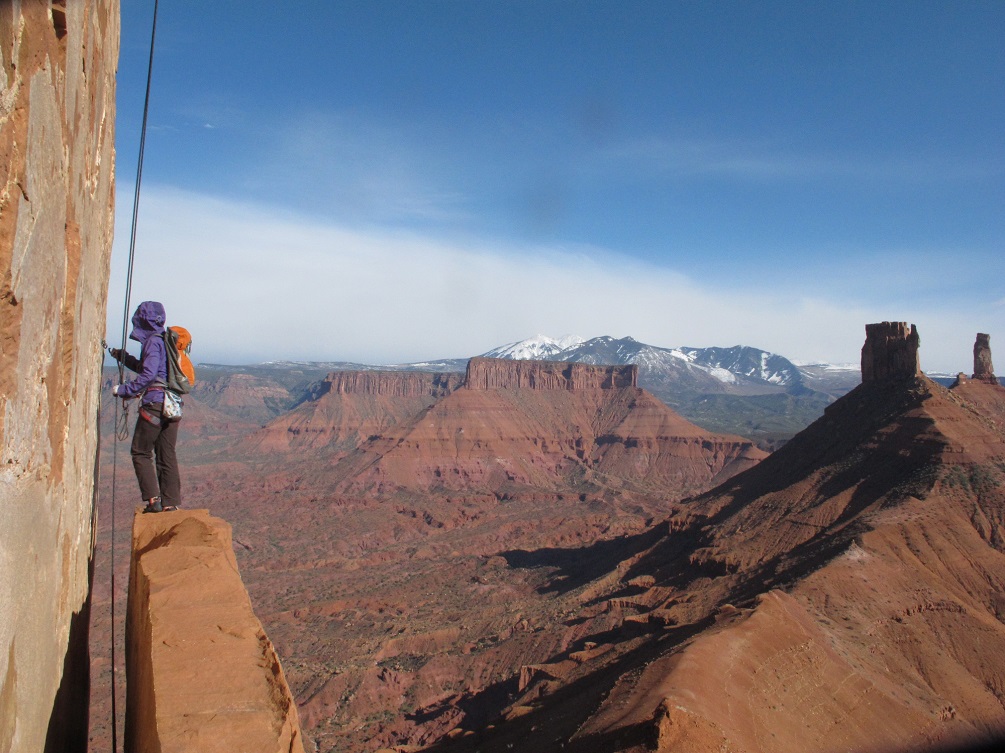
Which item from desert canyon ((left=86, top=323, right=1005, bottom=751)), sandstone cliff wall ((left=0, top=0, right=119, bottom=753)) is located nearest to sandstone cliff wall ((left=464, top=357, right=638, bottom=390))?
desert canyon ((left=86, top=323, right=1005, bottom=751))

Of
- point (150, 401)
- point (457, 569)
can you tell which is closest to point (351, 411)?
point (457, 569)

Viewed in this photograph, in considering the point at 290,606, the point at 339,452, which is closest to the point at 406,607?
the point at 290,606

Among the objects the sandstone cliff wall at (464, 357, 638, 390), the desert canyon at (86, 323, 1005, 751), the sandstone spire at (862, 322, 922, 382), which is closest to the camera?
the desert canyon at (86, 323, 1005, 751)

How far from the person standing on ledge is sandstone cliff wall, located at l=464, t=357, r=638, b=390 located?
122 metres

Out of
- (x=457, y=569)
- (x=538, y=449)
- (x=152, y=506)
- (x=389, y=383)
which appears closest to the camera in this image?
(x=152, y=506)

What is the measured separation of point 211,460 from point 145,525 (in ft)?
387

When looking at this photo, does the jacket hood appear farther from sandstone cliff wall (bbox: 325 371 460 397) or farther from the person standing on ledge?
sandstone cliff wall (bbox: 325 371 460 397)

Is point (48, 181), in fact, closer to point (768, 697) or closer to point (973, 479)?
point (768, 697)

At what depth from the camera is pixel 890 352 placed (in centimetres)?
5441

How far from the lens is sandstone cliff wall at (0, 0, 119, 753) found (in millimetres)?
2650

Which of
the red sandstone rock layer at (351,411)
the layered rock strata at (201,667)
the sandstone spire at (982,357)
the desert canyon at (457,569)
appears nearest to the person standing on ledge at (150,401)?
the desert canyon at (457,569)

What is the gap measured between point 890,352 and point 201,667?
6020 cm

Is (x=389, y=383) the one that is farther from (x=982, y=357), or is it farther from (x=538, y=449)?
(x=982, y=357)

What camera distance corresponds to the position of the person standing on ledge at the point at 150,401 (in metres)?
8.09
